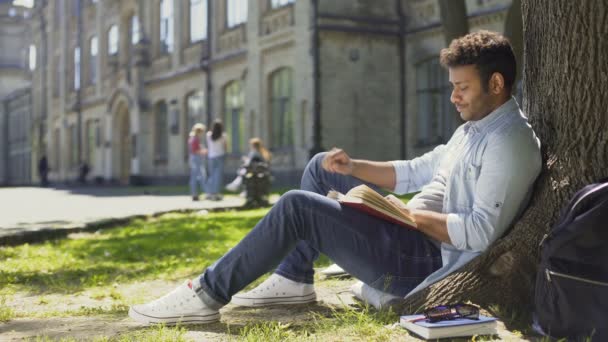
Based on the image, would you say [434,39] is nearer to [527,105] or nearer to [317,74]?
[317,74]

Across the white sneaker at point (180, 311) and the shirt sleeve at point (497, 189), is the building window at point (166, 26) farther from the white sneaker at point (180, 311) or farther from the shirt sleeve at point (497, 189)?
the shirt sleeve at point (497, 189)

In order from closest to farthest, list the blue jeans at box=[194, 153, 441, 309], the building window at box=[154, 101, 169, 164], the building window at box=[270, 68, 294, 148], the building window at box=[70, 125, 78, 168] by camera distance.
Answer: the blue jeans at box=[194, 153, 441, 309] < the building window at box=[270, 68, 294, 148] < the building window at box=[154, 101, 169, 164] < the building window at box=[70, 125, 78, 168]

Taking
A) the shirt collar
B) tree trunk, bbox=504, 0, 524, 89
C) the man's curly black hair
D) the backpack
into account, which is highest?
tree trunk, bbox=504, 0, 524, 89

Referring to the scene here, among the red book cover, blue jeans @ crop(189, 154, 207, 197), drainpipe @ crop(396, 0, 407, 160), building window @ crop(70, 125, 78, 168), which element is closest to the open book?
the red book cover

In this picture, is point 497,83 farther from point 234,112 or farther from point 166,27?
point 166,27

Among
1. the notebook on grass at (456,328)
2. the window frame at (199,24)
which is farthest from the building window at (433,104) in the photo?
the notebook on grass at (456,328)

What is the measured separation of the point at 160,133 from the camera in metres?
31.8

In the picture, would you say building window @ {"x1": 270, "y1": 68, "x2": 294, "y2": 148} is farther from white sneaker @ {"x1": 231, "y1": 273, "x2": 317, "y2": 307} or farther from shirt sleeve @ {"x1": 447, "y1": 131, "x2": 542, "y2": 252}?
shirt sleeve @ {"x1": 447, "y1": 131, "x2": 542, "y2": 252}

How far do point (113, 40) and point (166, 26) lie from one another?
6401 mm

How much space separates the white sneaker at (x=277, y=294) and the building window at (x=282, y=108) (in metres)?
18.3

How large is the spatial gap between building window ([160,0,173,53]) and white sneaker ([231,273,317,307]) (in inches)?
1069

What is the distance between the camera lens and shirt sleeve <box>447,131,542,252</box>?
331 cm

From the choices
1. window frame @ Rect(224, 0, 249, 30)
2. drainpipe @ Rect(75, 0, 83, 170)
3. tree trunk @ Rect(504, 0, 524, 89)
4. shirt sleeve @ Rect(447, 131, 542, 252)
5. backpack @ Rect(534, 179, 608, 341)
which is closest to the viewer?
backpack @ Rect(534, 179, 608, 341)

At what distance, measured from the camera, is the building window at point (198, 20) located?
28.0 metres
